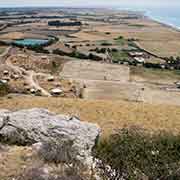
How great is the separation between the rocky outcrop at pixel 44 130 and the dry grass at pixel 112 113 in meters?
2.23

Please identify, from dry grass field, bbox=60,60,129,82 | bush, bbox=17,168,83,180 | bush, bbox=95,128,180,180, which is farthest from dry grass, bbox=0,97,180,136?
dry grass field, bbox=60,60,129,82

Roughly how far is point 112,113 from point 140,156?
345 inches

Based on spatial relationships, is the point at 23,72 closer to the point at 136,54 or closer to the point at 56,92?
the point at 56,92

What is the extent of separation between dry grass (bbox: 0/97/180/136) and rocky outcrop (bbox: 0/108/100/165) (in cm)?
223

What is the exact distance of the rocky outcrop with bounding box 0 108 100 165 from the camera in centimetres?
1142

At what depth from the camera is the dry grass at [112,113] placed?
52.7 ft

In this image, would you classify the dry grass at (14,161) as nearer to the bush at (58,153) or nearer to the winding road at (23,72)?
the bush at (58,153)

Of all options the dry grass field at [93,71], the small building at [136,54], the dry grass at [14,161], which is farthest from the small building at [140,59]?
the dry grass at [14,161]

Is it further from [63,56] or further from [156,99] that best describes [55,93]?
[63,56]

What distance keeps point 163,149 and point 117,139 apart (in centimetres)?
129

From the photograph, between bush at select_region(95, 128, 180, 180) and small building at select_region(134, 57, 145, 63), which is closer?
bush at select_region(95, 128, 180, 180)

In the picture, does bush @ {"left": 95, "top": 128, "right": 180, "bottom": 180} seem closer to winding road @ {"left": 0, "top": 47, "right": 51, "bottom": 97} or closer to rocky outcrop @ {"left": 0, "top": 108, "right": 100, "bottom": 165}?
rocky outcrop @ {"left": 0, "top": 108, "right": 100, "bottom": 165}

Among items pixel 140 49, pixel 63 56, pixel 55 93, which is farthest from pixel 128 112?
pixel 140 49

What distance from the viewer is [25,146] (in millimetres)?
11414
